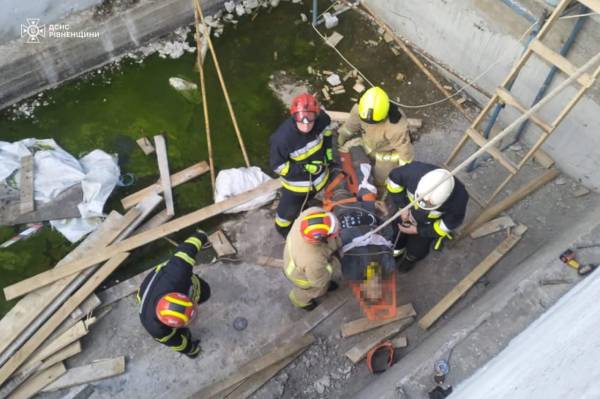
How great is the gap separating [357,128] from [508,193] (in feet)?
7.77

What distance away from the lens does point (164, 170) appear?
696 cm

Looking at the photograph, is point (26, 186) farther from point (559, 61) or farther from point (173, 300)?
point (559, 61)

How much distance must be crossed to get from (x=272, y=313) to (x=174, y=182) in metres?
2.52

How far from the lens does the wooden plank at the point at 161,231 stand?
5.92 m

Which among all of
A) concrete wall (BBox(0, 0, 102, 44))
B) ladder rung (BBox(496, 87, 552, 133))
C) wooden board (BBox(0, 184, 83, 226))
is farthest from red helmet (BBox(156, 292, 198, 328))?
concrete wall (BBox(0, 0, 102, 44))

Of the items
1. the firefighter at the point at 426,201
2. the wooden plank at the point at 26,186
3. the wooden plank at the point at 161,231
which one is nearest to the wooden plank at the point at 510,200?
the firefighter at the point at 426,201

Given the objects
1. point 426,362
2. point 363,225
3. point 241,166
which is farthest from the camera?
point 241,166

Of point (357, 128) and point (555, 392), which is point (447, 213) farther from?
point (555, 392)

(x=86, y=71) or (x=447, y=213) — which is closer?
(x=447, y=213)

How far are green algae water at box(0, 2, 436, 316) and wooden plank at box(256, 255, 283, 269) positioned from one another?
962 millimetres

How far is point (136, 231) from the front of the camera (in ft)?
21.4

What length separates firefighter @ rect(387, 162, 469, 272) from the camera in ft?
15.3

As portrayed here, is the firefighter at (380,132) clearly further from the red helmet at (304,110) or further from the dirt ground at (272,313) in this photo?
the dirt ground at (272,313)

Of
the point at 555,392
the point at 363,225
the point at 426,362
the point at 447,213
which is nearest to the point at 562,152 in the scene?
the point at 447,213
